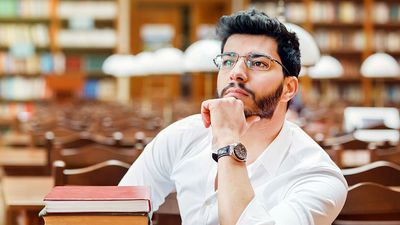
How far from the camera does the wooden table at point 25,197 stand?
2.25 meters

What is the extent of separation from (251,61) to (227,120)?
0.17 metres

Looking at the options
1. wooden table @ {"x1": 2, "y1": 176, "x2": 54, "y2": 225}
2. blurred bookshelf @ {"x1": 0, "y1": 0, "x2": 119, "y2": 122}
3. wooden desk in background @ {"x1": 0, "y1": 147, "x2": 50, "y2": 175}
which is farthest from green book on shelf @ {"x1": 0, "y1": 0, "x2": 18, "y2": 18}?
wooden table @ {"x1": 2, "y1": 176, "x2": 54, "y2": 225}

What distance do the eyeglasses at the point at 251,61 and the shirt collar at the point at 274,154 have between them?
0.17m

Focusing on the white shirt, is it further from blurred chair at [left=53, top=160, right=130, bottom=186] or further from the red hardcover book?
blurred chair at [left=53, top=160, right=130, bottom=186]

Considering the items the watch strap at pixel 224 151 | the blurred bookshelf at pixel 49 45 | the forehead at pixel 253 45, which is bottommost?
the blurred bookshelf at pixel 49 45

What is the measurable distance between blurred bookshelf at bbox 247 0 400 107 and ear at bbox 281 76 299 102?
1085 cm

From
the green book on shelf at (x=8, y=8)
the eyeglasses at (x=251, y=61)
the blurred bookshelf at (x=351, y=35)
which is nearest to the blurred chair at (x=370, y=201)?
the eyeglasses at (x=251, y=61)

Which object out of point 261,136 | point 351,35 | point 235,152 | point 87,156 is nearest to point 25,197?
point 87,156

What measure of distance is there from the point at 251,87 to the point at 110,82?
1144 cm

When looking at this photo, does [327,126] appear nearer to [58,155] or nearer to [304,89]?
[58,155]

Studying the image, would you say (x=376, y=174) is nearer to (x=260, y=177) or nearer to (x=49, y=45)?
(x=260, y=177)

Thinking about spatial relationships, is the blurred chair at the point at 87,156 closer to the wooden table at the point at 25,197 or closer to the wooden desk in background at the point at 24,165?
the wooden table at the point at 25,197

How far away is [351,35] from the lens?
12.6 m

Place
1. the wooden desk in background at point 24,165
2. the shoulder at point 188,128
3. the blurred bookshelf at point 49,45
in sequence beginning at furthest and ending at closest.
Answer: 1. the blurred bookshelf at point 49,45
2. the wooden desk in background at point 24,165
3. the shoulder at point 188,128
